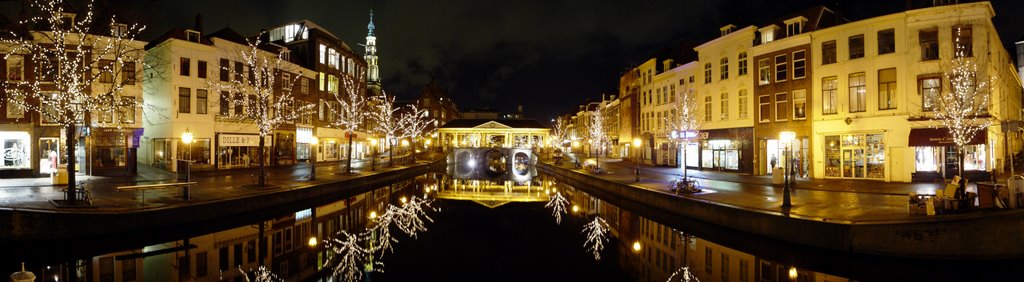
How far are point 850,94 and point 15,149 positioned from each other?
47765 mm

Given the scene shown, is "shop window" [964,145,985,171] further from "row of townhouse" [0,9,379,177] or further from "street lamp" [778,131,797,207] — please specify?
"row of townhouse" [0,9,379,177]

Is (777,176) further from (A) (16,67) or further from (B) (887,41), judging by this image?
(A) (16,67)

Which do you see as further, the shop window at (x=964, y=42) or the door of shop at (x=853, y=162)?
the door of shop at (x=853, y=162)

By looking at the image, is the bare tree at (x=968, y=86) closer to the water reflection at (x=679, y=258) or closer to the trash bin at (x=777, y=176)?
the trash bin at (x=777, y=176)

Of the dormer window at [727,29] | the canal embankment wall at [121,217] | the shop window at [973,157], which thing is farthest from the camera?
the dormer window at [727,29]

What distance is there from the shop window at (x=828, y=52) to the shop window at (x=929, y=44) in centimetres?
404

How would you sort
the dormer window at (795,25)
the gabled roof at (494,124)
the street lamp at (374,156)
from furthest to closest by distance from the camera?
the gabled roof at (494,124), the street lamp at (374,156), the dormer window at (795,25)

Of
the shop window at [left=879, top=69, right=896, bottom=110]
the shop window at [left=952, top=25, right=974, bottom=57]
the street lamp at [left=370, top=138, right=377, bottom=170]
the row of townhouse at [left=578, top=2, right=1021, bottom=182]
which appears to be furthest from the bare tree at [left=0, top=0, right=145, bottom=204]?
the shop window at [left=952, top=25, right=974, bottom=57]

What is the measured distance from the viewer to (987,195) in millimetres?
14352

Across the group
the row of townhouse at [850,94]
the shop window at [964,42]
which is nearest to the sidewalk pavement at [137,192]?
the row of townhouse at [850,94]

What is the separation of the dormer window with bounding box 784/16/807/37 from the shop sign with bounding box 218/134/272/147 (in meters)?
39.1

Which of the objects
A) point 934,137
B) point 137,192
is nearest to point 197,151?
point 137,192

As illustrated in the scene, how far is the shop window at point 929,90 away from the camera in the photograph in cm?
2514

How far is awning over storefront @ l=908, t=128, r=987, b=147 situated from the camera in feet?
79.4
